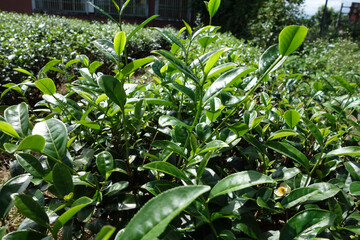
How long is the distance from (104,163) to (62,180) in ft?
0.49

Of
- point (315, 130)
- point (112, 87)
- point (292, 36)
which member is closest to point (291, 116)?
point (315, 130)

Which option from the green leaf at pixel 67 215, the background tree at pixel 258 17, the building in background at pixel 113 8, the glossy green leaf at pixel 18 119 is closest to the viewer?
the green leaf at pixel 67 215

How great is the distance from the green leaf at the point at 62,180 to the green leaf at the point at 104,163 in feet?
0.42

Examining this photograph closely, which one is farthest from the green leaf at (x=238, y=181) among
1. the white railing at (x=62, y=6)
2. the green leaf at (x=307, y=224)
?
the white railing at (x=62, y=6)

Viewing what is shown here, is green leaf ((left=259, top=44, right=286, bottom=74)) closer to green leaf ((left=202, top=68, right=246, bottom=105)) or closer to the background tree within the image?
green leaf ((left=202, top=68, right=246, bottom=105))

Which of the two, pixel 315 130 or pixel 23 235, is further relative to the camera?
pixel 315 130

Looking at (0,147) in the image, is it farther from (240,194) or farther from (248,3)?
(248,3)

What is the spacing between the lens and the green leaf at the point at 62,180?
2.04 ft

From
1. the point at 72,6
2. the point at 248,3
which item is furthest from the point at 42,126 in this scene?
the point at 72,6

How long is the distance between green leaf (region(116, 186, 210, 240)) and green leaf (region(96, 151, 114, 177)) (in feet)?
1.22

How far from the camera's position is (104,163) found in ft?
2.53

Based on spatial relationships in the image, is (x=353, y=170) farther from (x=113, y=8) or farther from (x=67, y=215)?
(x=113, y=8)

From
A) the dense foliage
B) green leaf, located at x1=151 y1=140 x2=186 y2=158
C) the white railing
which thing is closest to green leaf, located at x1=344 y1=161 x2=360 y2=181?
the dense foliage

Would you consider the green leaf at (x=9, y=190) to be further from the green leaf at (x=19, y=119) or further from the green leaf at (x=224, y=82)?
the green leaf at (x=224, y=82)
